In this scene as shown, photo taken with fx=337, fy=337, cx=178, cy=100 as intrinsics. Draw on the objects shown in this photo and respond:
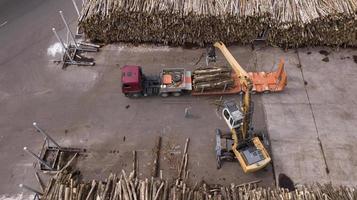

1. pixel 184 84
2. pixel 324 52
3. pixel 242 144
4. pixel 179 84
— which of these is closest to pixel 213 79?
pixel 184 84

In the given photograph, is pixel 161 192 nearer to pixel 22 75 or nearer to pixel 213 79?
pixel 213 79

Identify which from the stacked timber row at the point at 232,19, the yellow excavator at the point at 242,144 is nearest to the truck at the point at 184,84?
the yellow excavator at the point at 242,144

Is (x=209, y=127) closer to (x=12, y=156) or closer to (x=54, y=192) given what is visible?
(x=54, y=192)

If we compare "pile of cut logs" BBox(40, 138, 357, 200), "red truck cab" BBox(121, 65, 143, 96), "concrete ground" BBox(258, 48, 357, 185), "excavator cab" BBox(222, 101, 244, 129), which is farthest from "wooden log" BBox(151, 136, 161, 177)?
"concrete ground" BBox(258, 48, 357, 185)

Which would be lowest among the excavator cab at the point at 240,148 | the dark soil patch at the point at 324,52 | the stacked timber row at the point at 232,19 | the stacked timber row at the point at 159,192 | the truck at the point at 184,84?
the stacked timber row at the point at 159,192

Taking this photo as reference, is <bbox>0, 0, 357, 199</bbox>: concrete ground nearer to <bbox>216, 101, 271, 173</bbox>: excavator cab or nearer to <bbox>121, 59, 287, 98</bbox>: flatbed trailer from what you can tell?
<bbox>121, 59, 287, 98</bbox>: flatbed trailer

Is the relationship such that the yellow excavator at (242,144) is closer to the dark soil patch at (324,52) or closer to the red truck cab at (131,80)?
the red truck cab at (131,80)

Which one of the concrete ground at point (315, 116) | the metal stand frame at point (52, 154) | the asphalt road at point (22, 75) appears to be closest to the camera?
the concrete ground at point (315, 116)
